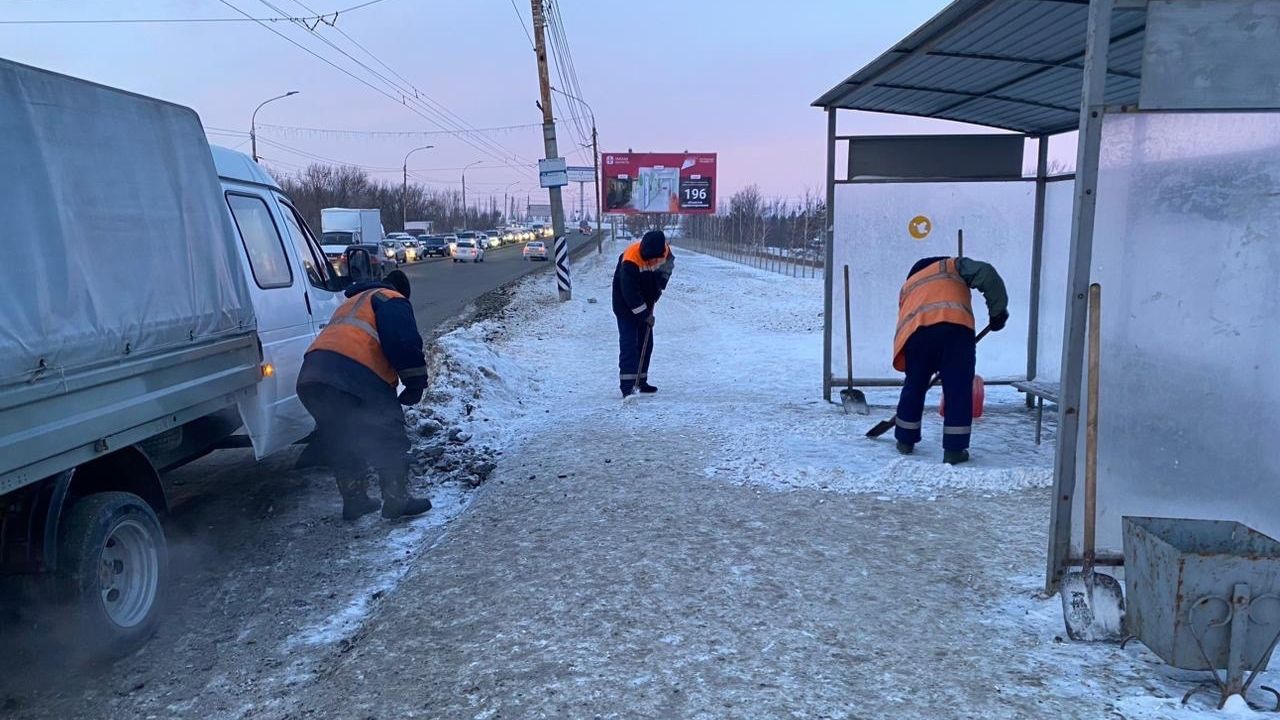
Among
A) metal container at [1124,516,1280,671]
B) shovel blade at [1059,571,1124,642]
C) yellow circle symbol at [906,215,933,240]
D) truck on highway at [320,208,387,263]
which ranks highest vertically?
truck on highway at [320,208,387,263]

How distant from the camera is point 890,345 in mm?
7980

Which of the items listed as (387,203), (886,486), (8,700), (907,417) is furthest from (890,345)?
(387,203)

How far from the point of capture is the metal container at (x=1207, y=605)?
9.05 ft

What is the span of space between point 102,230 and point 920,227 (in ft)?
21.5

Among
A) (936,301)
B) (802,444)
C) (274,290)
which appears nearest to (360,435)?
(274,290)

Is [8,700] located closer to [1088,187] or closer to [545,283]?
[1088,187]

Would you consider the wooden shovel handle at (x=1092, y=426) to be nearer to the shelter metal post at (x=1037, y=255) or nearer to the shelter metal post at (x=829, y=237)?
the shelter metal post at (x=829, y=237)

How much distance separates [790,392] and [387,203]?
7524cm

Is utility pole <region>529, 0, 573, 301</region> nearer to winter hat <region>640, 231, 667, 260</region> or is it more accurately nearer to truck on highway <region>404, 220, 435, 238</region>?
winter hat <region>640, 231, 667, 260</region>

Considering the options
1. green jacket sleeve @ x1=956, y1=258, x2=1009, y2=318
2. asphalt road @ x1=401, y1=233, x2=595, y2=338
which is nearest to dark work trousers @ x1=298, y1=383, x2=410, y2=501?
green jacket sleeve @ x1=956, y1=258, x2=1009, y2=318

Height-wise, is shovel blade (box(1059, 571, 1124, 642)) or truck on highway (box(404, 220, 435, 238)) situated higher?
truck on highway (box(404, 220, 435, 238))

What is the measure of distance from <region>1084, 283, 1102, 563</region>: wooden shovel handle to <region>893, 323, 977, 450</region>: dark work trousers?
2.24m

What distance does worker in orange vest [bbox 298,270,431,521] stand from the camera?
4.93 metres

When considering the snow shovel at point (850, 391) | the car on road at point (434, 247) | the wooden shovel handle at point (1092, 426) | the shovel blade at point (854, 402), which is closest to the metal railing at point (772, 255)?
the car on road at point (434, 247)
